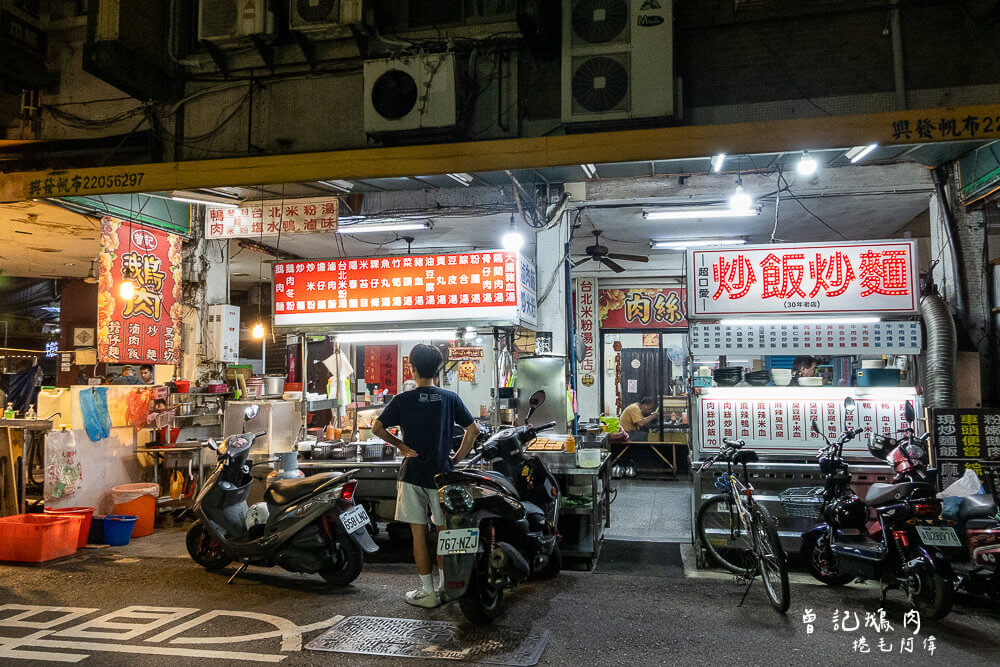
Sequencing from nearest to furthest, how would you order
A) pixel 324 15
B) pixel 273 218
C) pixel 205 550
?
pixel 324 15, pixel 205 550, pixel 273 218

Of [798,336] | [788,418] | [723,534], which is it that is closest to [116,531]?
[723,534]

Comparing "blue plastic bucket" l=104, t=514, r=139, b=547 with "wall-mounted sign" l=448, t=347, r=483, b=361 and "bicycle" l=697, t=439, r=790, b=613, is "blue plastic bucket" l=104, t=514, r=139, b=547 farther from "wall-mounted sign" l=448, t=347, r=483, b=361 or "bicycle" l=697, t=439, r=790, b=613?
"bicycle" l=697, t=439, r=790, b=613

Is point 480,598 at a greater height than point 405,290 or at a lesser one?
lesser

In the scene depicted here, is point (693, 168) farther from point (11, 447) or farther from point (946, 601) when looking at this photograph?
point (11, 447)

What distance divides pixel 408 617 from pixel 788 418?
4.49m

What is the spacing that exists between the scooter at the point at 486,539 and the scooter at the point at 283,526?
1.32 metres

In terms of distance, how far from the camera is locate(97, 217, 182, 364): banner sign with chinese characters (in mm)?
7852

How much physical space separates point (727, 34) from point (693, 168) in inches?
139

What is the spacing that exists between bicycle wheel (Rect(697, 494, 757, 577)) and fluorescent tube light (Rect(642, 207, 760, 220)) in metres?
5.18

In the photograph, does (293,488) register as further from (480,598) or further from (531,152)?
(531,152)

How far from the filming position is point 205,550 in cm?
622

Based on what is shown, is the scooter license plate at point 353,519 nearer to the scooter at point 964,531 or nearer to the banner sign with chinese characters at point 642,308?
the scooter at point 964,531

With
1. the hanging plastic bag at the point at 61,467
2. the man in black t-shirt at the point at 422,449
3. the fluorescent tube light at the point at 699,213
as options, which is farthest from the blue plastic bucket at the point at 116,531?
the fluorescent tube light at the point at 699,213

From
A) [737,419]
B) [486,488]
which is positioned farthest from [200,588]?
[737,419]
